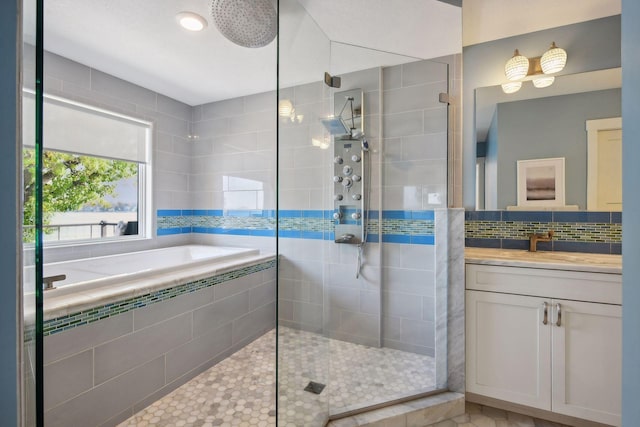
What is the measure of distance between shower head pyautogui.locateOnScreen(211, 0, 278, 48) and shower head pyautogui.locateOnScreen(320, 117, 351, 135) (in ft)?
2.33

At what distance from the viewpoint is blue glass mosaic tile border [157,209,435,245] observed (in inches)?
57.3

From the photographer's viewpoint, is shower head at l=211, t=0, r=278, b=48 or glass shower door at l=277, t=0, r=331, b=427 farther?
shower head at l=211, t=0, r=278, b=48

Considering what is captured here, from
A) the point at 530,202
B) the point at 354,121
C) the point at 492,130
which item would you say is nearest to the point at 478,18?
the point at 492,130

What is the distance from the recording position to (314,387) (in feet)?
4.73

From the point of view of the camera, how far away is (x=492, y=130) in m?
2.06

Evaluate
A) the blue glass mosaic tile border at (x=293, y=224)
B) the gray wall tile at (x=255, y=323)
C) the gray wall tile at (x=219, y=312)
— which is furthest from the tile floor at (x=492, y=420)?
the gray wall tile at (x=219, y=312)

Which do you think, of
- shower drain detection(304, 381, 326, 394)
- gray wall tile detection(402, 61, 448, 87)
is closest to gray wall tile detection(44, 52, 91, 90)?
gray wall tile detection(402, 61, 448, 87)

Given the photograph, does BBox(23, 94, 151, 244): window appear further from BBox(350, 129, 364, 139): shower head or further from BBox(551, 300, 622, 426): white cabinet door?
BBox(551, 300, 622, 426): white cabinet door

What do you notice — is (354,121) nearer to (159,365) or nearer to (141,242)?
(159,365)

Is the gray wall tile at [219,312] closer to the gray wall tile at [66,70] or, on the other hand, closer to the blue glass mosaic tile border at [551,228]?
the blue glass mosaic tile border at [551,228]

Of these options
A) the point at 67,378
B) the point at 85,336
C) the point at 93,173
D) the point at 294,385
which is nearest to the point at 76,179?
the point at 93,173

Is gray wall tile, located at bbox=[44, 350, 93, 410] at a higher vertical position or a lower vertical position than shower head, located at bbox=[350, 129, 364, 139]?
lower

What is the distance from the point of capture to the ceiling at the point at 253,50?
4.81 ft

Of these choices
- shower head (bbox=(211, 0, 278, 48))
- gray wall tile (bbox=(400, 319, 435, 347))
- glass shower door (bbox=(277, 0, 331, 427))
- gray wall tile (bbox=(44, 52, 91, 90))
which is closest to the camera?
glass shower door (bbox=(277, 0, 331, 427))
